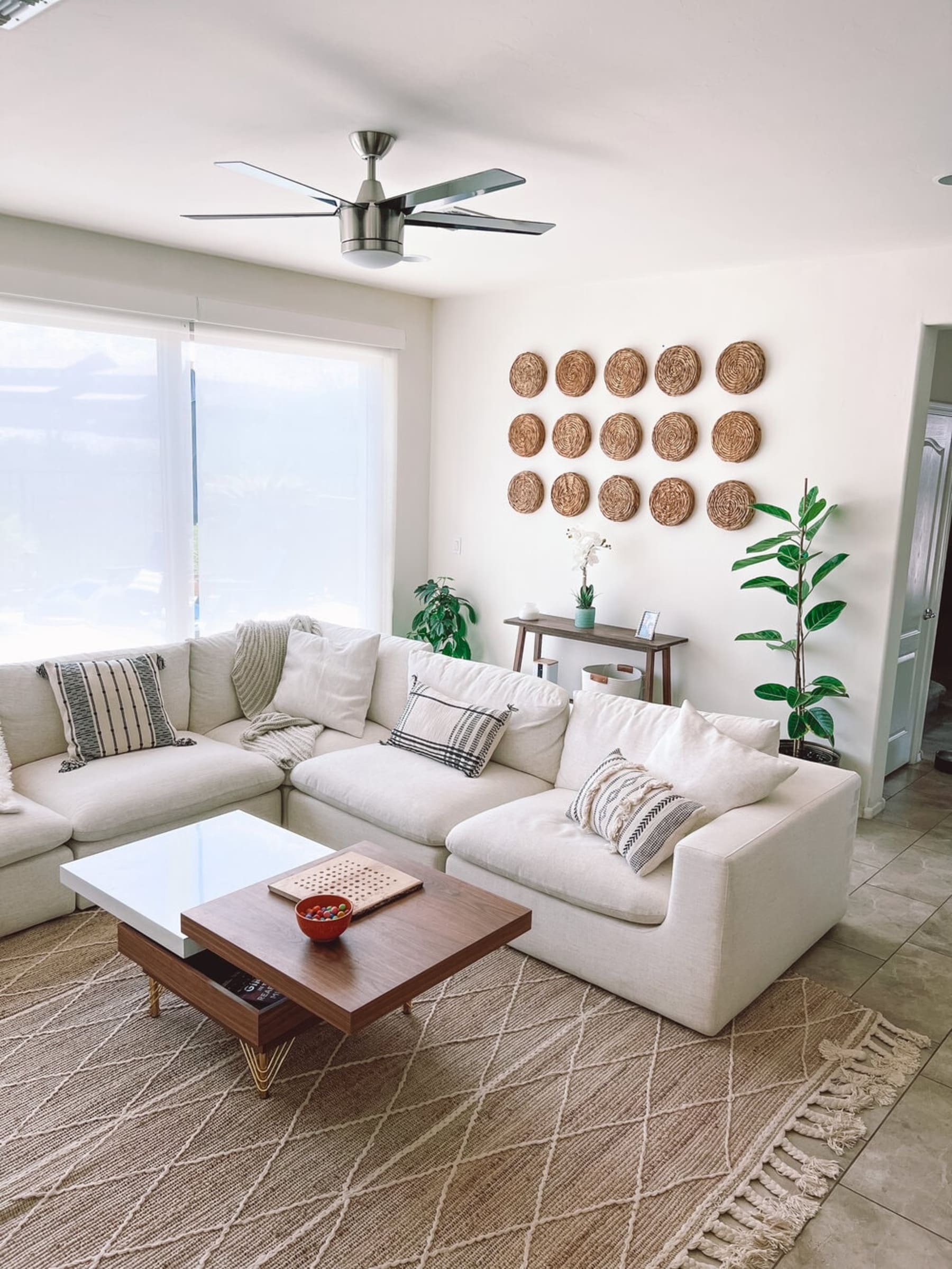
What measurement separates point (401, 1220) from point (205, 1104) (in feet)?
2.02

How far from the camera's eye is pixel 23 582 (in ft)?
13.7

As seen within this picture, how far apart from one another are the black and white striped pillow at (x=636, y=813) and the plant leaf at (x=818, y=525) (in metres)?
1.73

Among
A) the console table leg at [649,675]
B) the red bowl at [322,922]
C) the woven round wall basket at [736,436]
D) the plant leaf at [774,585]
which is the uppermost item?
the woven round wall basket at [736,436]

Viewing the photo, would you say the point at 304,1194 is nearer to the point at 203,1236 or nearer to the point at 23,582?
the point at 203,1236

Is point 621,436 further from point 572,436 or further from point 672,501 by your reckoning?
point 672,501

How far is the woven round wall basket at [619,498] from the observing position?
4961 millimetres

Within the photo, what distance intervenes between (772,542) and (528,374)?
1.95 meters

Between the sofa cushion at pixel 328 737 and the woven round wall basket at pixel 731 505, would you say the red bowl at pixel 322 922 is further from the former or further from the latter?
the woven round wall basket at pixel 731 505

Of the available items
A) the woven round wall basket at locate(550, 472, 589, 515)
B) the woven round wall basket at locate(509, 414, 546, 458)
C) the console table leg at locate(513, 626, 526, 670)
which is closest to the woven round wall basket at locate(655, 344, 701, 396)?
the woven round wall basket at locate(550, 472, 589, 515)

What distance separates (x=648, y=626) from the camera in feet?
15.7

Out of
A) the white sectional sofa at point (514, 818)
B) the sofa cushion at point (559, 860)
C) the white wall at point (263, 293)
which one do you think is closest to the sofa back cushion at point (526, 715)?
the white sectional sofa at point (514, 818)

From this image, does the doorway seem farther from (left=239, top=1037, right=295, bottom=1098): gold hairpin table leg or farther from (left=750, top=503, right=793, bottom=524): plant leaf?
(left=239, top=1037, right=295, bottom=1098): gold hairpin table leg

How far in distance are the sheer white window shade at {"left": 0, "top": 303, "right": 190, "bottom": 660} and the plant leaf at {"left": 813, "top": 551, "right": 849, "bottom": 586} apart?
3.14 m

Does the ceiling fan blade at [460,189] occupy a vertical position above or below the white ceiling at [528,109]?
below
